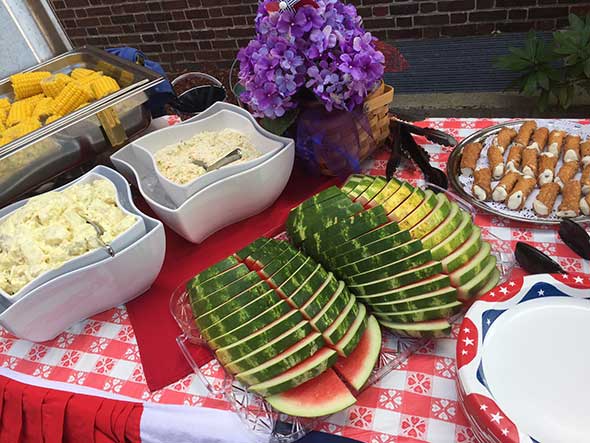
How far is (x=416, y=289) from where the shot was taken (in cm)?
100

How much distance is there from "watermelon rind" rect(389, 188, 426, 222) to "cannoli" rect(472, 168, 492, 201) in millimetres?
241

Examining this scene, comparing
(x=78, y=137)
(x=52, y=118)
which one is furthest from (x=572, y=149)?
(x=52, y=118)

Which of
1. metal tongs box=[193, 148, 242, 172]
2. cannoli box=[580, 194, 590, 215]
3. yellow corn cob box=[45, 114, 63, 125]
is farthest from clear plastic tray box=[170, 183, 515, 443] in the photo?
yellow corn cob box=[45, 114, 63, 125]

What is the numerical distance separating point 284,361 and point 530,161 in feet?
3.19

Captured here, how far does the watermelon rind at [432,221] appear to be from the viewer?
1.11 metres

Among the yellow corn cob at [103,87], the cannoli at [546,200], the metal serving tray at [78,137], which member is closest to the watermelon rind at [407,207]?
the cannoli at [546,200]

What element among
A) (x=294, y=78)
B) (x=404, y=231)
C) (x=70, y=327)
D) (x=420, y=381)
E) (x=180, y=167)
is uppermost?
(x=294, y=78)

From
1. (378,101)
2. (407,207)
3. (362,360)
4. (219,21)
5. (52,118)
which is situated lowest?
(219,21)

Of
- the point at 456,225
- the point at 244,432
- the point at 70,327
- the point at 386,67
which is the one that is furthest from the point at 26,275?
the point at 386,67

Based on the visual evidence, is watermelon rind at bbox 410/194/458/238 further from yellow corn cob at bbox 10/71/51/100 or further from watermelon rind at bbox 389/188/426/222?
yellow corn cob at bbox 10/71/51/100

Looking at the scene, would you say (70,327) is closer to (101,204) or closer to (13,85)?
(101,204)

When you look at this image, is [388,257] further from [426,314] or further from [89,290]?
[89,290]

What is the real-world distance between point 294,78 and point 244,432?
872 millimetres

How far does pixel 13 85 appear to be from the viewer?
179 centimetres
